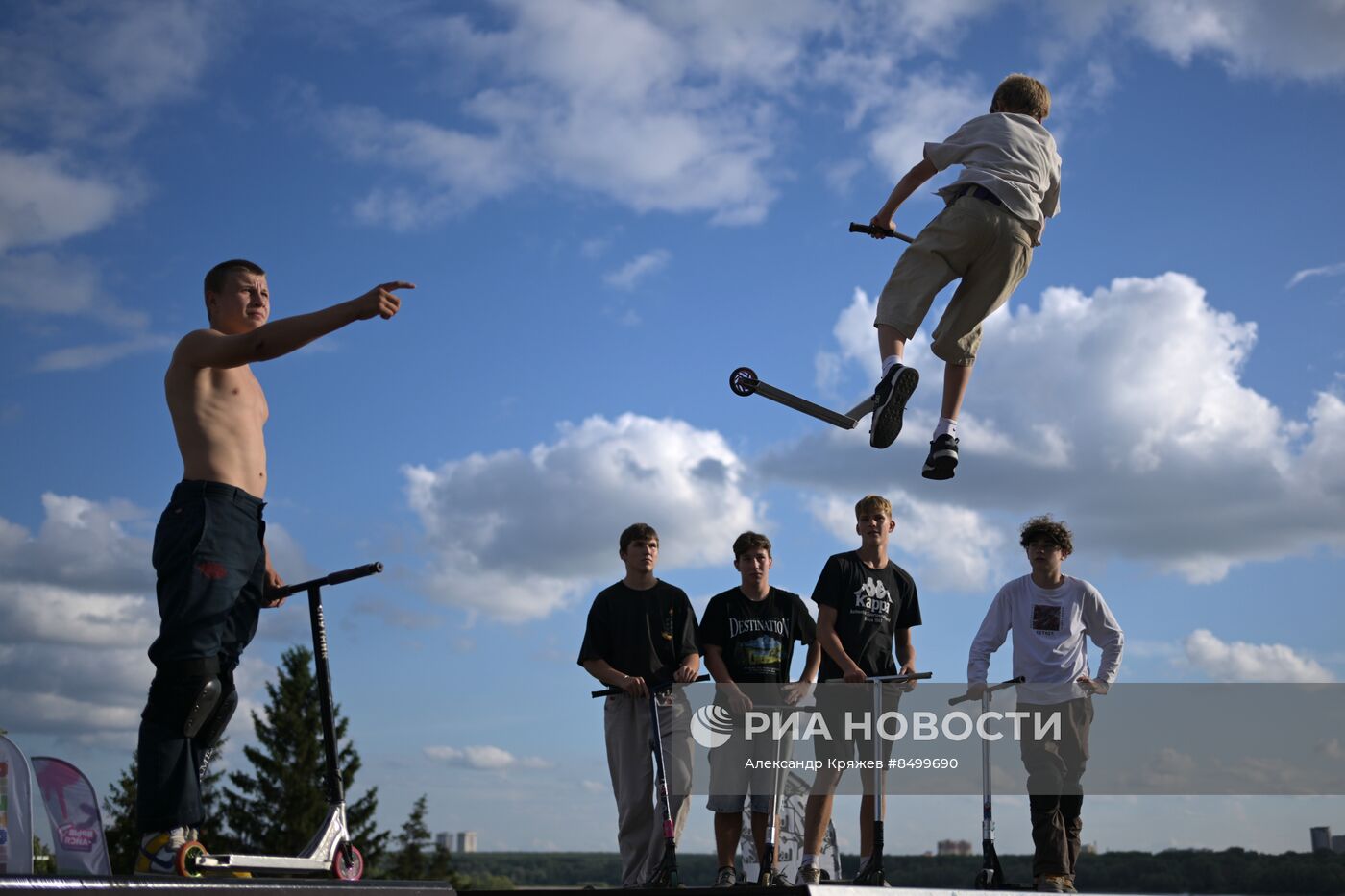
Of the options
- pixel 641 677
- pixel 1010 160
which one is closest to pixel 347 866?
pixel 641 677

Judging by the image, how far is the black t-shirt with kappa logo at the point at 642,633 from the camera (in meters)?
7.11

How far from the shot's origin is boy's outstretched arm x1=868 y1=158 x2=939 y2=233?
5914mm

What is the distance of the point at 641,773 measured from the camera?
22.9ft

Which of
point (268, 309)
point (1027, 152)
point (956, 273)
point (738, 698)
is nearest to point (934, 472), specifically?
point (956, 273)

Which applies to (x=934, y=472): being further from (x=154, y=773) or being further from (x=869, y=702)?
(x=154, y=773)

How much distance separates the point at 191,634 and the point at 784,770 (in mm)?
3723

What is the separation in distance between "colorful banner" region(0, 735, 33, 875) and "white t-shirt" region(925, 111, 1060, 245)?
4464 mm

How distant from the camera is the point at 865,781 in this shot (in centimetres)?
649

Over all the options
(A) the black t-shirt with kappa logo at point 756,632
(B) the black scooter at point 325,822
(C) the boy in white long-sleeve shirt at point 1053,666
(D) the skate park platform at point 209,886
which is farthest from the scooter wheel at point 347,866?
(C) the boy in white long-sleeve shirt at point 1053,666

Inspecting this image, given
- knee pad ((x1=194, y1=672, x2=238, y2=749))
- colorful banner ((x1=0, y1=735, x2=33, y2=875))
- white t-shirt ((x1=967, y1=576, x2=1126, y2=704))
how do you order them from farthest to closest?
white t-shirt ((x1=967, y1=576, x2=1126, y2=704)) < knee pad ((x1=194, y1=672, x2=238, y2=749)) < colorful banner ((x1=0, y1=735, x2=33, y2=875))

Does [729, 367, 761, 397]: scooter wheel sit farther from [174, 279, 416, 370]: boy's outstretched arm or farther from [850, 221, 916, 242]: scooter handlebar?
[174, 279, 416, 370]: boy's outstretched arm

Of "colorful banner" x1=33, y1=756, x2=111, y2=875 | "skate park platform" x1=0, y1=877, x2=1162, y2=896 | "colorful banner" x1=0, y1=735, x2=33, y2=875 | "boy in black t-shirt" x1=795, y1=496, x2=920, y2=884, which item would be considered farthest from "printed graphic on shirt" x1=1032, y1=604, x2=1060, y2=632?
"colorful banner" x1=0, y1=735, x2=33, y2=875

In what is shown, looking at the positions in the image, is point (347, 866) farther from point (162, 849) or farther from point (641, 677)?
point (641, 677)

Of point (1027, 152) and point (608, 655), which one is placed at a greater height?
point (1027, 152)
